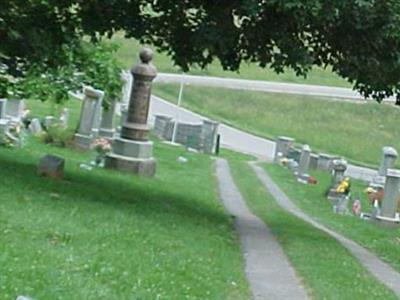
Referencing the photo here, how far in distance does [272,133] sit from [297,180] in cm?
1813

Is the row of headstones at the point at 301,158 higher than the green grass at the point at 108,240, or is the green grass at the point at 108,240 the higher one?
the green grass at the point at 108,240

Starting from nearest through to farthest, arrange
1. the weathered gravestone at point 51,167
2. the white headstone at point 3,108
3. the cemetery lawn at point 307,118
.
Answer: the weathered gravestone at point 51,167 → the white headstone at point 3,108 → the cemetery lawn at point 307,118

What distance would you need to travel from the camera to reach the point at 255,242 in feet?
52.5

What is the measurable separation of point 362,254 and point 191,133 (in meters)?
22.2

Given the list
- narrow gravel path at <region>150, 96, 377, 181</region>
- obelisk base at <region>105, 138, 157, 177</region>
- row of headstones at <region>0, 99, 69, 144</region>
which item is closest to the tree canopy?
row of headstones at <region>0, 99, 69, 144</region>

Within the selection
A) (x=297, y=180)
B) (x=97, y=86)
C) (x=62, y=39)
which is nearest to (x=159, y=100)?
(x=297, y=180)

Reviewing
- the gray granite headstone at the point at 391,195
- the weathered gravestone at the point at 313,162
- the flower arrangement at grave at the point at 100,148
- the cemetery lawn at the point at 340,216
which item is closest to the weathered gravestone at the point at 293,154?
the weathered gravestone at the point at 313,162

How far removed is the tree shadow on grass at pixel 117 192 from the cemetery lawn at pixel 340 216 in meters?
2.35

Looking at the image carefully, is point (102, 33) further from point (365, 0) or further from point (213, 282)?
point (213, 282)

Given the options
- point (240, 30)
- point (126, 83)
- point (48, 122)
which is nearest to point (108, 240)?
point (240, 30)

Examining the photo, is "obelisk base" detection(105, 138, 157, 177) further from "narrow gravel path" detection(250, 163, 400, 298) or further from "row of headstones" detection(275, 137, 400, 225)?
"row of headstones" detection(275, 137, 400, 225)

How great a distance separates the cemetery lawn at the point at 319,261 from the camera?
1247cm

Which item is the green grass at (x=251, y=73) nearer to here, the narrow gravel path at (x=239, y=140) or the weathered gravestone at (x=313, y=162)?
the narrow gravel path at (x=239, y=140)

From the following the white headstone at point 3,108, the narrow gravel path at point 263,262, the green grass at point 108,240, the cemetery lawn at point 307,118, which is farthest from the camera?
the cemetery lawn at point 307,118
